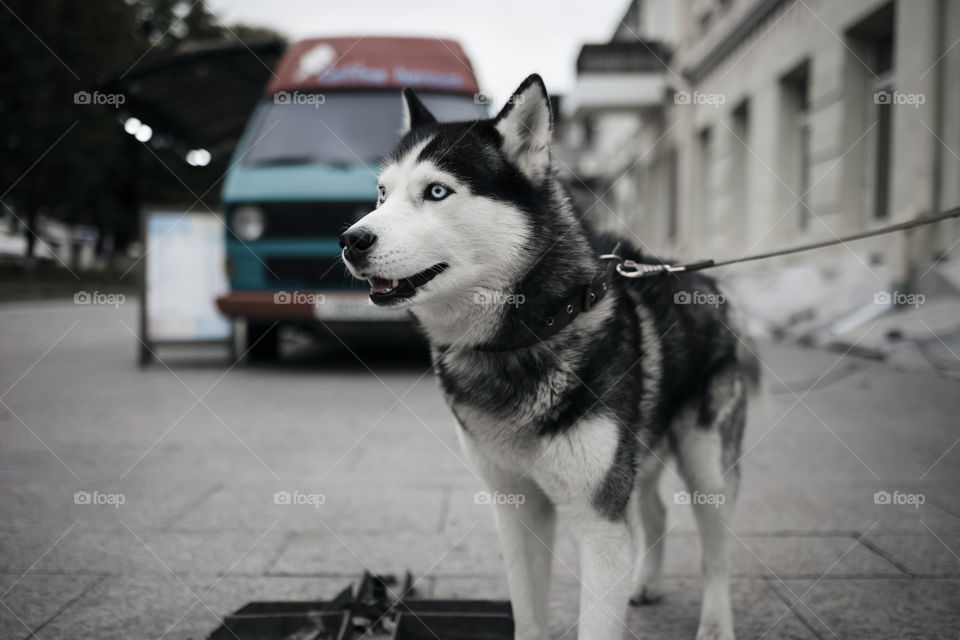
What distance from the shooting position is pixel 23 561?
307cm

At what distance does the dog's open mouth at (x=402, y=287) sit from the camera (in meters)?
2.15

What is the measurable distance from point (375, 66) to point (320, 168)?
1.43m

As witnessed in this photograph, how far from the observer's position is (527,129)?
2305 millimetres

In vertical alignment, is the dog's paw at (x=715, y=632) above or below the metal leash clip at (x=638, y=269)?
below

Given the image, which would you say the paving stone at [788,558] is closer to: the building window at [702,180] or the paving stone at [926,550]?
the paving stone at [926,550]

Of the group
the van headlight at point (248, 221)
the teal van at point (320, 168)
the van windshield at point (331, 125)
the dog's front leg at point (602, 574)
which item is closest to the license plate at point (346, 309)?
the teal van at point (320, 168)

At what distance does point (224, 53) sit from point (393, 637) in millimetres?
8578

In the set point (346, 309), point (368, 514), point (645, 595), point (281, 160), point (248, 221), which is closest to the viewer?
Result: point (645, 595)

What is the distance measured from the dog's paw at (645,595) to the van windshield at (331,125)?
5986 millimetres

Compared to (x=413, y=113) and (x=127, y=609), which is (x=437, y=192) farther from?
(x=127, y=609)

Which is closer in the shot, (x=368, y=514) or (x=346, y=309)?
(x=368, y=514)

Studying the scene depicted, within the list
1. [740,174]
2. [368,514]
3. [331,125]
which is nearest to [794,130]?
[740,174]

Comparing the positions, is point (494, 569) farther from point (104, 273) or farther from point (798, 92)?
point (104, 273)

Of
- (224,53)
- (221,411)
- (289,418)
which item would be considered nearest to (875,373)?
(289,418)
